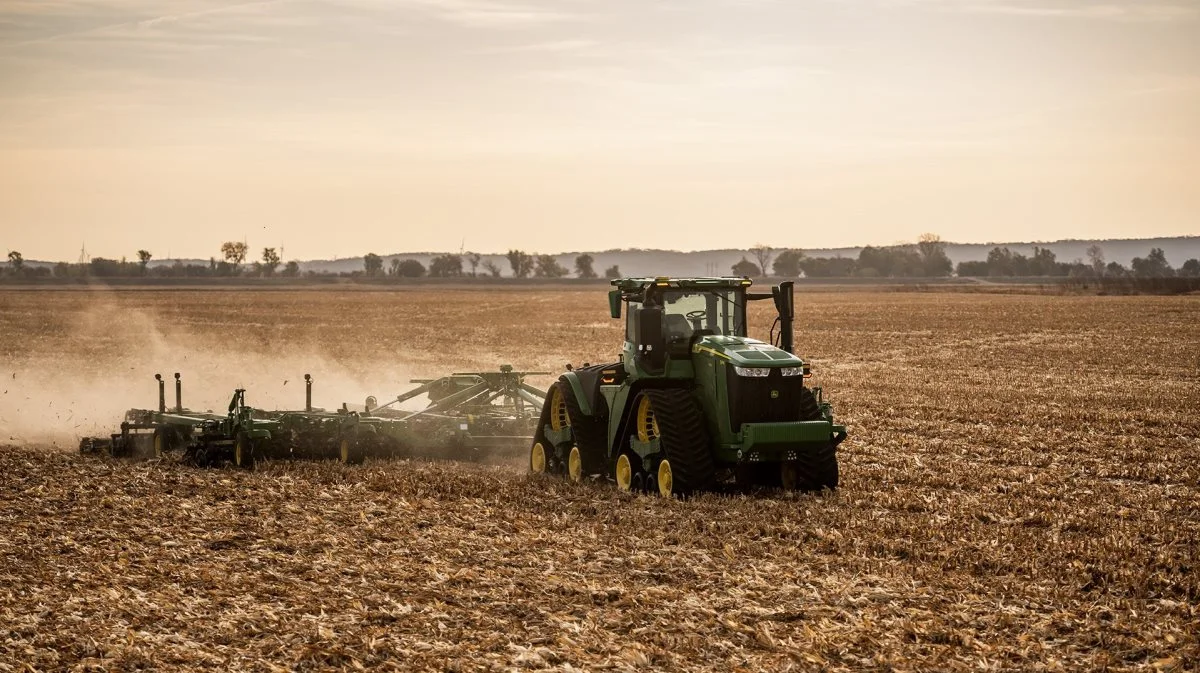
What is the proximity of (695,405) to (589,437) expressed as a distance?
1.92 meters

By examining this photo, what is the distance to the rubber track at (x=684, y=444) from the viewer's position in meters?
13.4

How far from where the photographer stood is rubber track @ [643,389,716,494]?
44.0 ft

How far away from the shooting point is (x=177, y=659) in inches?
337

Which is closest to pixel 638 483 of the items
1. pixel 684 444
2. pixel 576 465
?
pixel 684 444

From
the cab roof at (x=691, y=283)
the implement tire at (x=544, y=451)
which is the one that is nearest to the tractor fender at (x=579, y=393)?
the implement tire at (x=544, y=451)

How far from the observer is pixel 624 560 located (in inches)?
440

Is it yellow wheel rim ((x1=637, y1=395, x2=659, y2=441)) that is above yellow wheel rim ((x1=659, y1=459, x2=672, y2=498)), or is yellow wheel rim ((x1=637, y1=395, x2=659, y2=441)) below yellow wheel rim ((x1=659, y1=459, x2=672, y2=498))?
above

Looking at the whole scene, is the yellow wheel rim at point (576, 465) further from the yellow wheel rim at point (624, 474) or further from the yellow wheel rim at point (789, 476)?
the yellow wheel rim at point (789, 476)

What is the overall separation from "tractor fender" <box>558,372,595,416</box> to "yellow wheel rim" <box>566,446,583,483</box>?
0.47 meters

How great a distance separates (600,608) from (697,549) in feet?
6.79

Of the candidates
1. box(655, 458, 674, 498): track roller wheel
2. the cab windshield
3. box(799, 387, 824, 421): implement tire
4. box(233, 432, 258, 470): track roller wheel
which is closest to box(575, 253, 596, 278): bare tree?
box(233, 432, 258, 470): track roller wheel

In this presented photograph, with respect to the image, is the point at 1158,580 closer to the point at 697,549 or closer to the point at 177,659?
the point at 697,549

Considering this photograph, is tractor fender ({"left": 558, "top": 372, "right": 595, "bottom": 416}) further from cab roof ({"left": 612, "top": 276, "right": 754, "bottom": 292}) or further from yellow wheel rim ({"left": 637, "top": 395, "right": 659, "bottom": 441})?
cab roof ({"left": 612, "top": 276, "right": 754, "bottom": 292})

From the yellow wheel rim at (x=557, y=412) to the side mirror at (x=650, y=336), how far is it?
6.72ft
